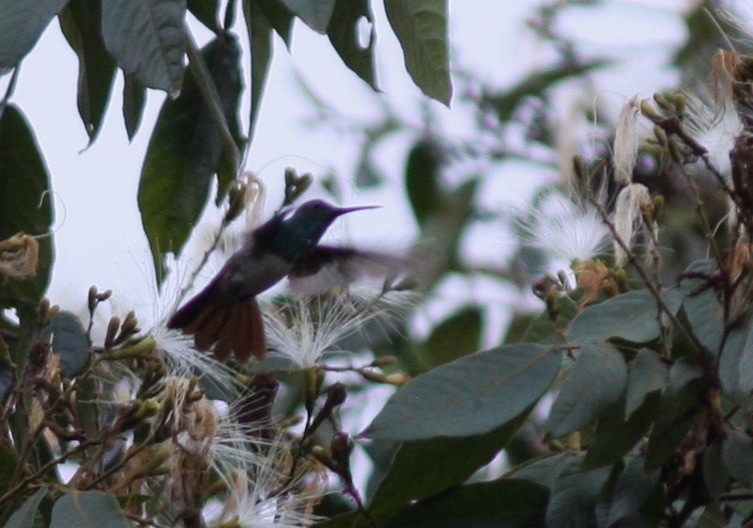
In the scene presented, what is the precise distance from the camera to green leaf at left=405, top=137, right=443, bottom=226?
165 inches

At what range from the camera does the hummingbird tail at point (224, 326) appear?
6.86ft

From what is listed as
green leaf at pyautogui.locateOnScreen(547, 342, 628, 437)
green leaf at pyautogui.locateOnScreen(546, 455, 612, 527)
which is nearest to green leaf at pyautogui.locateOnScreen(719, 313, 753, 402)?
green leaf at pyautogui.locateOnScreen(547, 342, 628, 437)

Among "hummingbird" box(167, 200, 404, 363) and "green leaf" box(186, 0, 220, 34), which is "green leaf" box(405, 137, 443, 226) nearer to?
"hummingbird" box(167, 200, 404, 363)

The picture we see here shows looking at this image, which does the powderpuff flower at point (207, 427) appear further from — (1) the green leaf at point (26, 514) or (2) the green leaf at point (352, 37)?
(2) the green leaf at point (352, 37)

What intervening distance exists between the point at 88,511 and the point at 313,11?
2.06 ft

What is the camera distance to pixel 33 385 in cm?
169

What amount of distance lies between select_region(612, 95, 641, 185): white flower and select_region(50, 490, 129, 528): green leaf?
80 centimetres

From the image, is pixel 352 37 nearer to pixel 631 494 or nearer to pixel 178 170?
pixel 178 170

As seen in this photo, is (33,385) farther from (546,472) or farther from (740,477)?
(740,477)

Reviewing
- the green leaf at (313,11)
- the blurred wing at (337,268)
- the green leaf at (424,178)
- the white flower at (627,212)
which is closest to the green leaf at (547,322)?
the white flower at (627,212)

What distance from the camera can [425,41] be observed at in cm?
188

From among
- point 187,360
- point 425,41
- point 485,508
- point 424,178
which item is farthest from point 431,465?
point 424,178

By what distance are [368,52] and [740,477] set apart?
78cm

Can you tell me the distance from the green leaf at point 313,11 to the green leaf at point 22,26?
0.27 m
